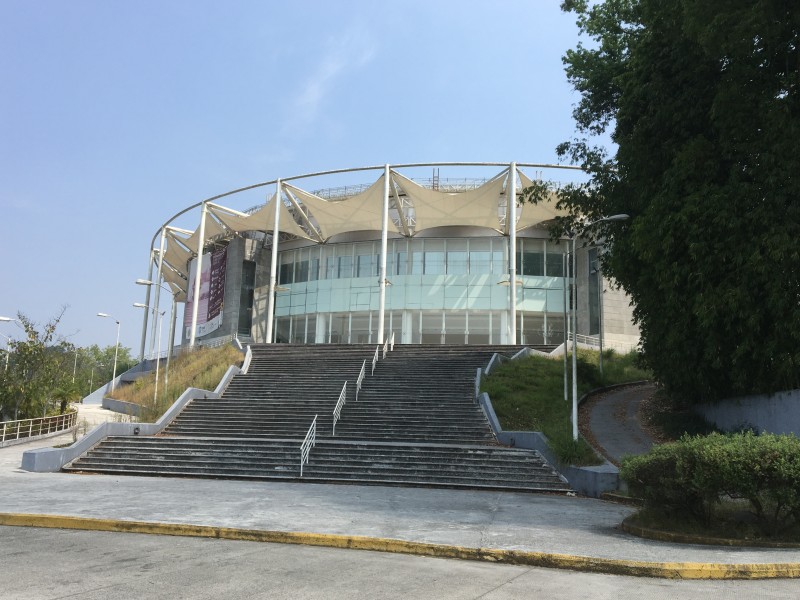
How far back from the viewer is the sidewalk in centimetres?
702

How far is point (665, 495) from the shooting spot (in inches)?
343

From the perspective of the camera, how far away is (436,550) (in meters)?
7.45

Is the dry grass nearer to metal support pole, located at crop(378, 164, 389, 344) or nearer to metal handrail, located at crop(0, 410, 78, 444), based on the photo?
metal handrail, located at crop(0, 410, 78, 444)

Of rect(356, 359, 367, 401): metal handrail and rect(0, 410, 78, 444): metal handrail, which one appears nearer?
rect(0, 410, 78, 444): metal handrail

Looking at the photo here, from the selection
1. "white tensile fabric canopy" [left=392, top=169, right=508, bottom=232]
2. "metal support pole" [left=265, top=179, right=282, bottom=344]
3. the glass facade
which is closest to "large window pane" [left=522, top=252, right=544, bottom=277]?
the glass facade

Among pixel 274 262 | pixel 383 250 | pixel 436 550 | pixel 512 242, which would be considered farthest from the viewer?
pixel 274 262

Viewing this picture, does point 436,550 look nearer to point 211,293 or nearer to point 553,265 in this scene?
point 553,265

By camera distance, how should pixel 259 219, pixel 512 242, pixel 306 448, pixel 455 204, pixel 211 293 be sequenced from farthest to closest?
pixel 211 293
pixel 259 219
pixel 455 204
pixel 512 242
pixel 306 448

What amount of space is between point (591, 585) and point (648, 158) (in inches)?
553

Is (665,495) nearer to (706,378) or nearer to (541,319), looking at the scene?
(706,378)

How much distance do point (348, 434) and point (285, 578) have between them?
15.1m

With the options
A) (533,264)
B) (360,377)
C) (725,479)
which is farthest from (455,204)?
(725,479)

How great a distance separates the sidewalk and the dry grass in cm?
904

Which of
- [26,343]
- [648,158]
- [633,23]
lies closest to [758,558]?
[648,158]
